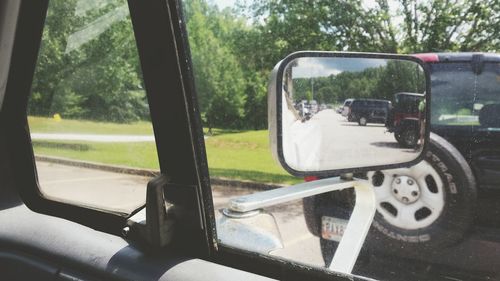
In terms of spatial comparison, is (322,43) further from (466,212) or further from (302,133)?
(466,212)

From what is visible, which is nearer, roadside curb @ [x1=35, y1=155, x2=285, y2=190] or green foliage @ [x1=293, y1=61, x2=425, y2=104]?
green foliage @ [x1=293, y1=61, x2=425, y2=104]

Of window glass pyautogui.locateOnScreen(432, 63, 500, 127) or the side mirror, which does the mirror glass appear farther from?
window glass pyautogui.locateOnScreen(432, 63, 500, 127)

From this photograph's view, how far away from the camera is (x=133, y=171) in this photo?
1906mm

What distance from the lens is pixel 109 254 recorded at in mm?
1674

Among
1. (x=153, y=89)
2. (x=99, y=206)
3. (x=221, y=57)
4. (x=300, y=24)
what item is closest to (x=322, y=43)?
(x=300, y=24)

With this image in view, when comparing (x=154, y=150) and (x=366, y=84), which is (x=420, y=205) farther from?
(x=154, y=150)

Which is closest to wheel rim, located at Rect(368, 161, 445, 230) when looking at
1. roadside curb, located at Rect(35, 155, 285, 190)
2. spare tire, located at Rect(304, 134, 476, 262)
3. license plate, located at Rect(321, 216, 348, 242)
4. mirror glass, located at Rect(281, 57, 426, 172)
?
spare tire, located at Rect(304, 134, 476, 262)

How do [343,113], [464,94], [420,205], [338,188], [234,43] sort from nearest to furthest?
[343,113]
[338,188]
[234,43]
[464,94]
[420,205]

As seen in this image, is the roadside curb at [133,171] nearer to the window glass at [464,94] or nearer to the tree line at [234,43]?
the tree line at [234,43]

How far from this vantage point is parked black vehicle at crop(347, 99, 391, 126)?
133cm

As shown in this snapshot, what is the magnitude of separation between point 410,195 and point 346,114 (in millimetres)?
999

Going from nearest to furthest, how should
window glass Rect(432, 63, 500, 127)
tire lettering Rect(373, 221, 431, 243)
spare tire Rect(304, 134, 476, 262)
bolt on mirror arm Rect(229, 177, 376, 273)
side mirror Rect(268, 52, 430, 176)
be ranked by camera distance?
side mirror Rect(268, 52, 430, 176)
bolt on mirror arm Rect(229, 177, 376, 273)
window glass Rect(432, 63, 500, 127)
spare tire Rect(304, 134, 476, 262)
tire lettering Rect(373, 221, 431, 243)

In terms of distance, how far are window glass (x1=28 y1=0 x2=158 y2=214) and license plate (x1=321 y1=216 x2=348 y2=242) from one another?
31.2 inches

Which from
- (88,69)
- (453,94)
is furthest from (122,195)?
(453,94)
